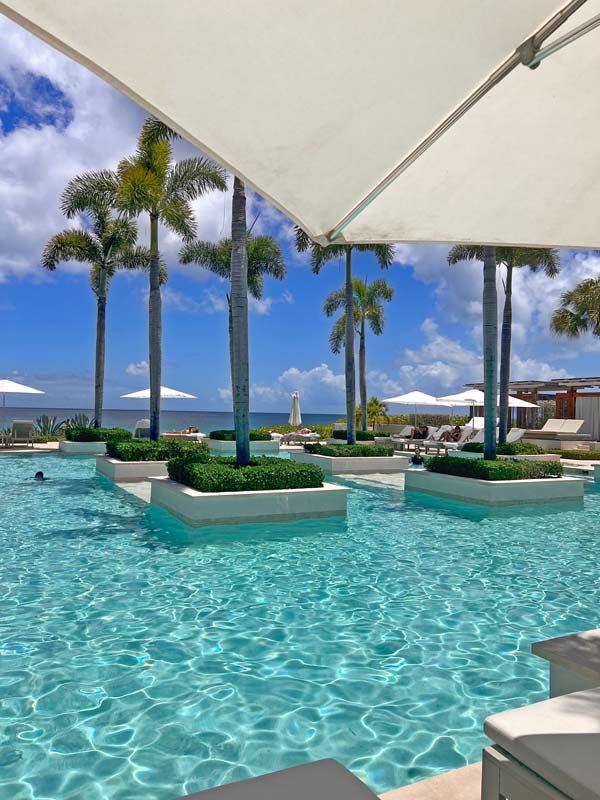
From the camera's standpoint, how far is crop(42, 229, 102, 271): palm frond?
2423cm

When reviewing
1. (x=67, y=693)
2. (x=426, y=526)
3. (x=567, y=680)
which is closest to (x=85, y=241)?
(x=426, y=526)

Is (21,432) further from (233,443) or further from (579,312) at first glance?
(579,312)

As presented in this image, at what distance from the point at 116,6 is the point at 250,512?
8638 millimetres

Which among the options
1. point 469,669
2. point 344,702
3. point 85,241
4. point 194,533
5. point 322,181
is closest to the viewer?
point 322,181

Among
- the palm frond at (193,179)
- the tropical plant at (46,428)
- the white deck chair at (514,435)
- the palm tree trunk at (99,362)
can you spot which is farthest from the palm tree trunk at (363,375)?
the tropical plant at (46,428)

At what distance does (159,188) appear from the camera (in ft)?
56.8

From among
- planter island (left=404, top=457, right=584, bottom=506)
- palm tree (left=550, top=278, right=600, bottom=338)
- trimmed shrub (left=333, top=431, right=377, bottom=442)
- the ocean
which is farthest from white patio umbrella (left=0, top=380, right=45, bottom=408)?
the ocean

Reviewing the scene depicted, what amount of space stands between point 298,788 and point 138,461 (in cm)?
1421

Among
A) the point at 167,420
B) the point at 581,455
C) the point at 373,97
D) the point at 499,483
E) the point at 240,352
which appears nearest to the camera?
the point at 373,97

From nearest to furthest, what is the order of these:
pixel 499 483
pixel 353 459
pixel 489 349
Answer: pixel 499 483
pixel 489 349
pixel 353 459

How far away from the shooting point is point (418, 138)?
3.28 meters

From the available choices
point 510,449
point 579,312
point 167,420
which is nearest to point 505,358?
point 510,449

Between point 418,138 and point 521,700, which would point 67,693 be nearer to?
point 521,700

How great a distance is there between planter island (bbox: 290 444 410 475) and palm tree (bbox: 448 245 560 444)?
4178 millimetres
